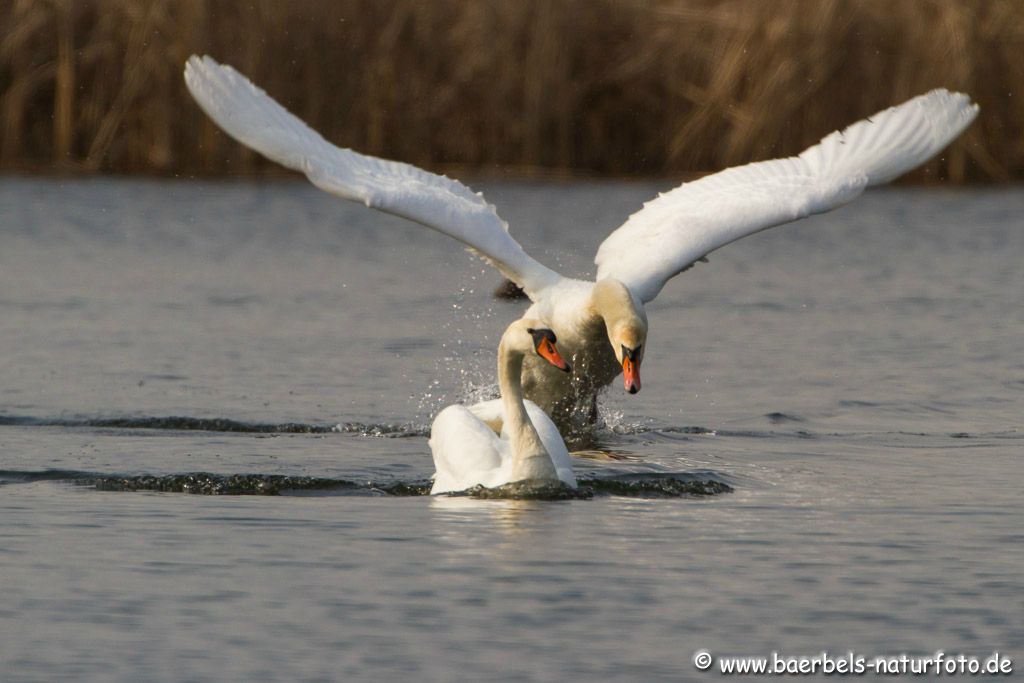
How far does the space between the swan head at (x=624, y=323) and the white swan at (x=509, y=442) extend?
32cm

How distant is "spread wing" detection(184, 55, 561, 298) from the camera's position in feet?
36.4

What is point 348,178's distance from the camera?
11.2 m

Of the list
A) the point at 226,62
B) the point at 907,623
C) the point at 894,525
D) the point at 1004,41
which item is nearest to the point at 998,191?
the point at 1004,41

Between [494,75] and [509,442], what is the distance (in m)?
15.4

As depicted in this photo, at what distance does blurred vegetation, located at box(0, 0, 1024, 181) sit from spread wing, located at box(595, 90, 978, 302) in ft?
39.8

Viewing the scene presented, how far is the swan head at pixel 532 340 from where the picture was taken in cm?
952

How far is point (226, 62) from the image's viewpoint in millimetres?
24031

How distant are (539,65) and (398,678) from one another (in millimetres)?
19050

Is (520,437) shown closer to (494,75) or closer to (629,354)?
(629,354)

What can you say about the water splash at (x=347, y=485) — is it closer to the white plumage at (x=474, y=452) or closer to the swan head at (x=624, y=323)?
the white plumage at (x=474, y=452)

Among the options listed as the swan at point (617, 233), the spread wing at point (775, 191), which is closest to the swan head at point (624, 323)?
the swan at point (617, 233)

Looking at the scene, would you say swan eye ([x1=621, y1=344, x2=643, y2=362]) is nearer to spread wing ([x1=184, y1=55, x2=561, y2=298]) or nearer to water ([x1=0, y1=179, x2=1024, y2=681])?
water ([x1=0, y1=179, x2=1024, y2=681])

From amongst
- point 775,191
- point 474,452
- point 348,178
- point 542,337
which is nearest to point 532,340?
point 542,337

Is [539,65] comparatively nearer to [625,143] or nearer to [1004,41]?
[625,143]
